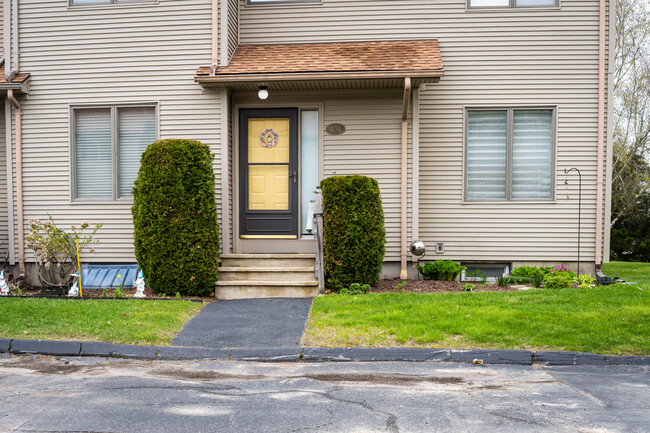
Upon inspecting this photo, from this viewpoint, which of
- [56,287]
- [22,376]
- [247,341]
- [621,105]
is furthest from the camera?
[621,105]

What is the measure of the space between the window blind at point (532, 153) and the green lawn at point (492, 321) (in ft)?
9.20

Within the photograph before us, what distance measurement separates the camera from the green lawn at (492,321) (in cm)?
568

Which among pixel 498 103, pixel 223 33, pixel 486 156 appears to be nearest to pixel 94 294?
pixel 223 33

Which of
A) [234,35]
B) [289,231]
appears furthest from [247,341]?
[234,35]

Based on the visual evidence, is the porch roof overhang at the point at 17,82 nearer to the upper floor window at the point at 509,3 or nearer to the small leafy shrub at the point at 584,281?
the upper floor window at the point at 509,3

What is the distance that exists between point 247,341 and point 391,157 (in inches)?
187

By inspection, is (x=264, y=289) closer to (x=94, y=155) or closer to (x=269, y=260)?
(x=269, y=260)

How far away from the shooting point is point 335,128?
9.64m

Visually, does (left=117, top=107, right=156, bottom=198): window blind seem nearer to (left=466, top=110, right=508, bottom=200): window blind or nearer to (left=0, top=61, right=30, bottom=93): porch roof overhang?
(left=0, top=61, right=30, bottom=93): porch roof overhang

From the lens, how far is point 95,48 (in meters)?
9.61

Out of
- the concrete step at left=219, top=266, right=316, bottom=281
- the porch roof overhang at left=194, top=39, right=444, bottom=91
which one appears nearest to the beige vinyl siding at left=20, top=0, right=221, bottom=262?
the porch roof overhang at left=194, top=39, right=444, bottom=91

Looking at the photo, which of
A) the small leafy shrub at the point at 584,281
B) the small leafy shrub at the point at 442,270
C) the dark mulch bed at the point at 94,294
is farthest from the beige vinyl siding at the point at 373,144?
the dark mulch bed at the point at 94,294

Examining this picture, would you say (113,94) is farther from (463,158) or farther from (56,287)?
(463,158)

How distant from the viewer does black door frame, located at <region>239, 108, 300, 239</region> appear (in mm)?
9781
